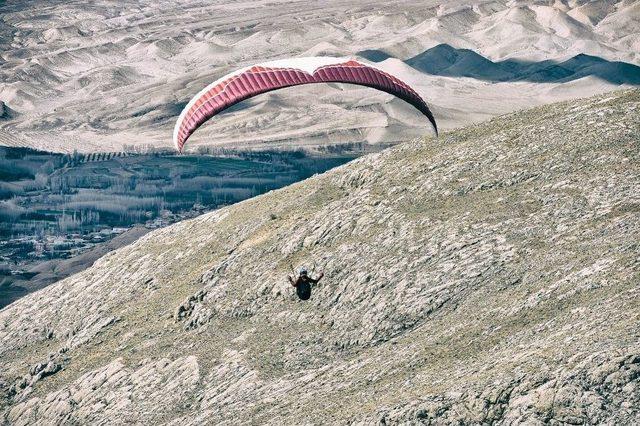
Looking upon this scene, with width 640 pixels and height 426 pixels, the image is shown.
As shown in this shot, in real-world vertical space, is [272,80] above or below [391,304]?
above

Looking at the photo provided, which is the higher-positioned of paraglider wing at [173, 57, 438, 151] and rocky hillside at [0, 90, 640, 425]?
paraglider wing at [173, 57, 438, 151]

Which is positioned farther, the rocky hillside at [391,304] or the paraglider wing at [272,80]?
the paraglider wing at [272,80]

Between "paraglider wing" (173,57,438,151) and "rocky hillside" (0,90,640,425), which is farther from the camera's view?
"paraglider wing" (173,57,438,151)

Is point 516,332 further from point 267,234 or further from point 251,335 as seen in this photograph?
point 267,234

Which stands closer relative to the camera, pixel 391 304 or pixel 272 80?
pixel 272 80

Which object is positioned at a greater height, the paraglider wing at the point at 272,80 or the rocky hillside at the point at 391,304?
the paraglider wing at the point at 272,80
